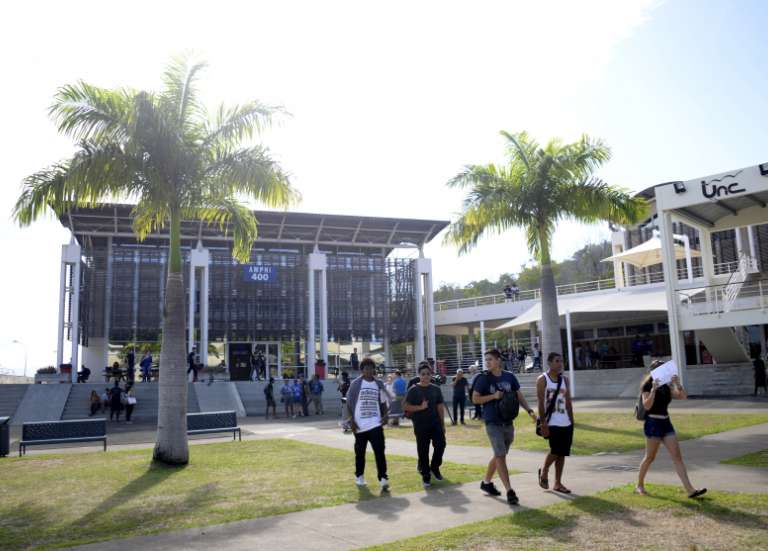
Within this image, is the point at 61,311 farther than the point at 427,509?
Yes

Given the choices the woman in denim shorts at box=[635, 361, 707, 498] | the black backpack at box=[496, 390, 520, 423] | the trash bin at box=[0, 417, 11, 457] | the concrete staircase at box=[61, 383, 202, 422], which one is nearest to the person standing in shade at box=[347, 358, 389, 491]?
the black backpack at box=[496, 390, 520, 423]

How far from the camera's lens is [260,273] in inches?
1420

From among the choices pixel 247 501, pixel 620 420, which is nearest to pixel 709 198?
pixel 620 420

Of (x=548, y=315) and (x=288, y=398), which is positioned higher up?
(x=548, y=315)

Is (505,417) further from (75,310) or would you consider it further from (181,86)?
(75,310)

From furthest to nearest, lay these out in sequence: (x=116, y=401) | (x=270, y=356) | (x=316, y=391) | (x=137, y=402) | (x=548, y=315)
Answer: (x=270, y=356), (x=137, y=402), (x=316, y=391), (x=116, y=401), (x=548, y=315)

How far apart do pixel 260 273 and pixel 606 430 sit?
24.6m

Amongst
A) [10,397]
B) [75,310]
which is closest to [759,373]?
[10,397]

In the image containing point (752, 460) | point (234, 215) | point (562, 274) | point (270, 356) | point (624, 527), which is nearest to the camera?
point (624, 527)

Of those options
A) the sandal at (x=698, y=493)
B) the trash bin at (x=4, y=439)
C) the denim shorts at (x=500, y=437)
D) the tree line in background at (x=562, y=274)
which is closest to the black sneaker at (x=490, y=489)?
the denim shorts at (x=500, y=437)

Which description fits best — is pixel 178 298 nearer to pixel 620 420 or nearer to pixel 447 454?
pixel 447 454

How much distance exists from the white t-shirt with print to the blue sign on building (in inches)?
1096

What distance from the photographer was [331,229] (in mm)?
38656

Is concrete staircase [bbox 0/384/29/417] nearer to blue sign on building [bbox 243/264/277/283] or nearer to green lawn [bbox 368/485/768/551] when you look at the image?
blue sign on building [bbox 243/264/277/283]
